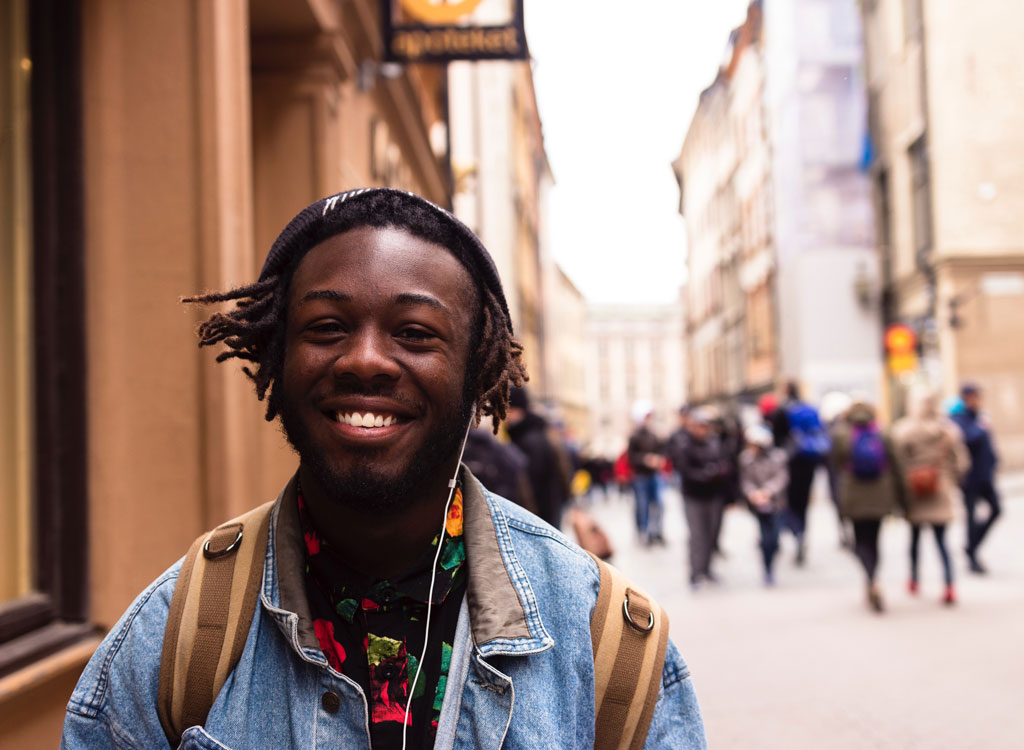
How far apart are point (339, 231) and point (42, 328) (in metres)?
2.69

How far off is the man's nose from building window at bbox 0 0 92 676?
8.55 feet

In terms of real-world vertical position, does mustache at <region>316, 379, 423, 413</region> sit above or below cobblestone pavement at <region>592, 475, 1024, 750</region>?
above

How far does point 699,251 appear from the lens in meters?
51.6

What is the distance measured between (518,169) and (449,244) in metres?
37.9

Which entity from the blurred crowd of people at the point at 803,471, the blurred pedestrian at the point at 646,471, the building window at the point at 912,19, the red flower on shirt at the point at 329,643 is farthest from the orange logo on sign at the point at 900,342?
the red flower on shirt at the point at 329,643

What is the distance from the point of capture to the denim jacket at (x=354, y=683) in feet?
5.18

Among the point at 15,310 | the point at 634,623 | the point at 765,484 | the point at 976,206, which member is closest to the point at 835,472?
the point at 765,484

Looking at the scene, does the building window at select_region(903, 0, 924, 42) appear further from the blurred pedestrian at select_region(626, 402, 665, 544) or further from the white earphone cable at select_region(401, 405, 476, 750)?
the white earphone cable at select_region(401, 405, 476, 750)

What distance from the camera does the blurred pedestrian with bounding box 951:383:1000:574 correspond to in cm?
1041

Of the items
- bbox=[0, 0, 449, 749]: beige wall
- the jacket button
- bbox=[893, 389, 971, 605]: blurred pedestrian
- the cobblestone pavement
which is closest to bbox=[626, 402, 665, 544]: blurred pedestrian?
the cobblestone pavement

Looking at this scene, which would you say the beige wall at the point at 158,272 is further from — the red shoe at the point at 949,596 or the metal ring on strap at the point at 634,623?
the red shoe at the point at 949,596

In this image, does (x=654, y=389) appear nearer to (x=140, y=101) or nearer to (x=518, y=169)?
(x=518, y=169)

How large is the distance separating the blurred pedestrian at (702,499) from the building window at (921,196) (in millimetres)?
15730

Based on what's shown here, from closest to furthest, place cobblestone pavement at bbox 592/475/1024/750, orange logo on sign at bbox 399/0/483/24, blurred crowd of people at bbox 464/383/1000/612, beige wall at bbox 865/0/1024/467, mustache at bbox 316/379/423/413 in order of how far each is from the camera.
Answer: mustache at bbox 316/379/423/413
cobblestone pavement at bbox 592/475/1024/750
orange logo on sign at bbox 399/0/483/24
blurred crowd of people at bbox 464/383/1000/612
beige wall at bbox 865/0/1024/467
